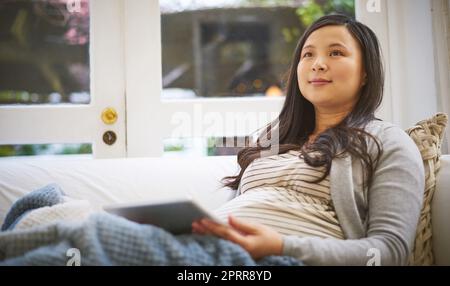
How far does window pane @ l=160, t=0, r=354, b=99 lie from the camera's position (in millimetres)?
1795

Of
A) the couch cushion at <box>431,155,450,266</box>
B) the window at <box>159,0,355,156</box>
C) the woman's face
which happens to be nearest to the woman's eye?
the woman's face

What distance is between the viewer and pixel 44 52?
171 cm

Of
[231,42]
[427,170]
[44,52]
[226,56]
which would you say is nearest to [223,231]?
[427,170]

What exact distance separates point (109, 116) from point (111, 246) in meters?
1.02

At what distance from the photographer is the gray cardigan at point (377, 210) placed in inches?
31.9

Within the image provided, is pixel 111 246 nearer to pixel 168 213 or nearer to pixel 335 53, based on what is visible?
pixel 168 213

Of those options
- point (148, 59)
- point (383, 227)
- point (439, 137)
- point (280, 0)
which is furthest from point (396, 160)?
point (280, 0)

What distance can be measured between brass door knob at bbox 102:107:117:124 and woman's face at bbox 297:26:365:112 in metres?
0.81

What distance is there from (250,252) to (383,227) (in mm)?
261

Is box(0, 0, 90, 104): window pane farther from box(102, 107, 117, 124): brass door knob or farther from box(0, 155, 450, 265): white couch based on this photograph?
box(0, 155, 450, 265): white couch

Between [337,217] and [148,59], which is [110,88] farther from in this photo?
[337,217]

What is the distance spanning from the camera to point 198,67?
231cm

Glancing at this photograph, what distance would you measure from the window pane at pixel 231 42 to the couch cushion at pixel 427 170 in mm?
836
